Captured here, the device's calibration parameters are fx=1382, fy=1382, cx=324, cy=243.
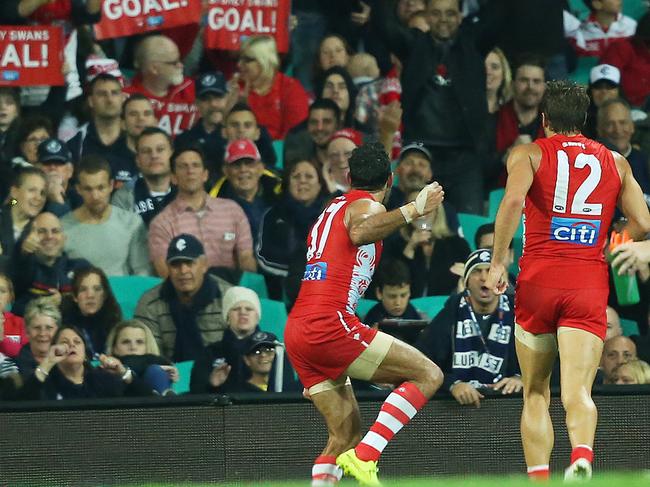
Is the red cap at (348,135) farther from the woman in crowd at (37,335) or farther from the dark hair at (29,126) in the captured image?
the woman in crowd at (37,335)

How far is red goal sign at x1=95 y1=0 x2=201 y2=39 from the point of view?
10992mm

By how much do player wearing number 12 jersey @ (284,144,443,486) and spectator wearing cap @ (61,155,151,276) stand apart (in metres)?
3.33

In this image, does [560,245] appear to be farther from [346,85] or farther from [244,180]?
[346,85]

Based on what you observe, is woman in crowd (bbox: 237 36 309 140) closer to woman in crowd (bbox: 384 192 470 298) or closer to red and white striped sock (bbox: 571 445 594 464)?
woman in crowd (bbox: 384 192 470 298)

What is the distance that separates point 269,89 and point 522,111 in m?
2.07

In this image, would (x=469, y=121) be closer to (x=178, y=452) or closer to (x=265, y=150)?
(x=265, y=150)

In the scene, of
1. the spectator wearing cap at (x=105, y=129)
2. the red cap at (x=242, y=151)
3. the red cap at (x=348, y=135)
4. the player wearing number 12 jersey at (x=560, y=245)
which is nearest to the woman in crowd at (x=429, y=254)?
the red cap at (x=348, y=135)

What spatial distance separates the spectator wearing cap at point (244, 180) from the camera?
421 inches

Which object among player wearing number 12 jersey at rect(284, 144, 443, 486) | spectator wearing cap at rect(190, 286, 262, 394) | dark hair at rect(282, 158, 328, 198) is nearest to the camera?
player wearing number 12 jersey at rect(284, 144, 443, 486)

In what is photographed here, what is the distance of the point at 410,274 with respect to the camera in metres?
10.3

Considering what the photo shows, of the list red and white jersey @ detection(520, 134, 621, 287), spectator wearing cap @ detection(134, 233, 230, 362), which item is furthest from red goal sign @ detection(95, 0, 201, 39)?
red and white jersey @ detection(520, 134, 621, 287)

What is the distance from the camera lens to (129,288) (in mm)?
10352

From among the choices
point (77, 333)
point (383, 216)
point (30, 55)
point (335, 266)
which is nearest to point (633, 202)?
point (383, 216)

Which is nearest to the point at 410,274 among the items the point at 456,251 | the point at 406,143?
the point at 456,251
